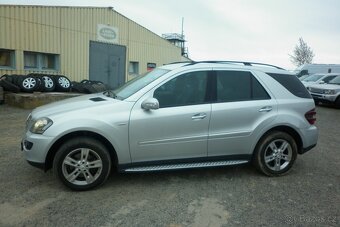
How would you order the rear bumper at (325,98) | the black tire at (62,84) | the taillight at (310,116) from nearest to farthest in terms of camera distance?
the taillight at (310,116) < the black tire at (62,84) < the rear bumper at (325,98)

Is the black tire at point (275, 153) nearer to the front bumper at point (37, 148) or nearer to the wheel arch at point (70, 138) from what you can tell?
the wheel arch at point (70, 138)

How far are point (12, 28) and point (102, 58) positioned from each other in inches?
223

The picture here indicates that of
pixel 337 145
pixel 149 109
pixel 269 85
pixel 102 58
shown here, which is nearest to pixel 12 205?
pixel 149 109

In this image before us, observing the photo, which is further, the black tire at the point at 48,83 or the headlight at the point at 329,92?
the headlight at the point at 329,92

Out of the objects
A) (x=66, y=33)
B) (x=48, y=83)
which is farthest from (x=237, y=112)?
(x=66, y=33)

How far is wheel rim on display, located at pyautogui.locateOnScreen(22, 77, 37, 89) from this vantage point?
13.6 meters

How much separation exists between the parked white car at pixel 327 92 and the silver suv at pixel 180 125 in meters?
12.4

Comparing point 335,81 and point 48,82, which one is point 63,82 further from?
point 335,81

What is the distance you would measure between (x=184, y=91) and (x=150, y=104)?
63 cm

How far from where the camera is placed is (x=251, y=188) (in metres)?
4.97

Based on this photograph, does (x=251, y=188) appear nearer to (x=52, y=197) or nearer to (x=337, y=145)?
(x=52, y=197)

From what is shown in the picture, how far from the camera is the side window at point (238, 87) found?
5.24 m

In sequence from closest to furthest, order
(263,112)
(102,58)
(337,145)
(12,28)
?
(263,112)
(337,145)
(12,28)
(102,58)

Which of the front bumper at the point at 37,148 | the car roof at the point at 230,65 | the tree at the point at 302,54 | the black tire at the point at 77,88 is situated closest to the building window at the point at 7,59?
the black tire at the point at 77,88
